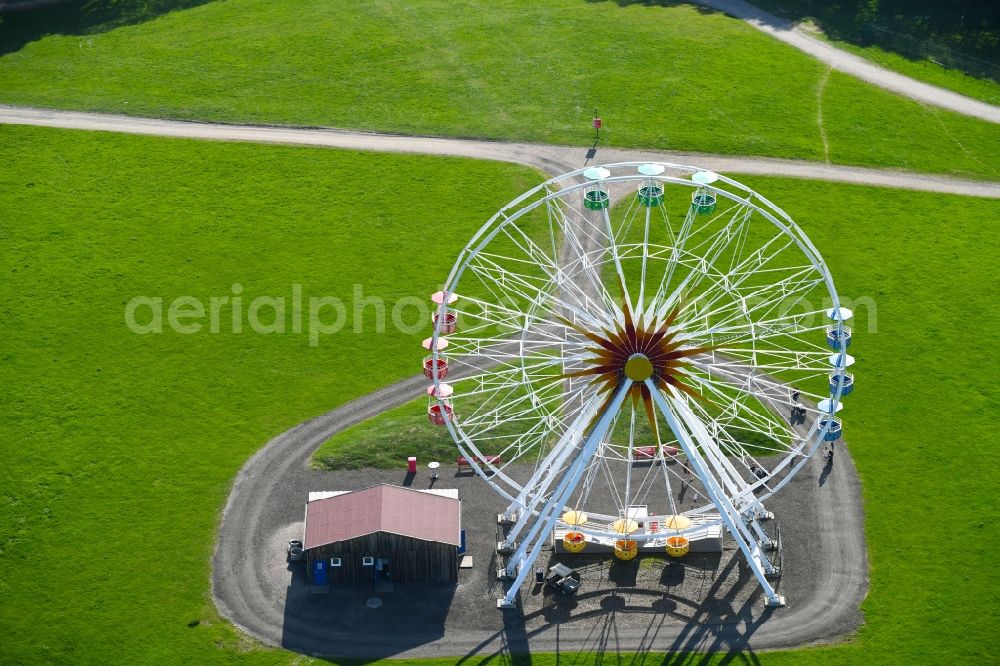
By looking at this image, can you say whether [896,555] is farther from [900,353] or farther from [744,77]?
[744,77]

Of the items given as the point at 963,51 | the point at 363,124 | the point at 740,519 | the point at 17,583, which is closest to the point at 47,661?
the point at 17,583

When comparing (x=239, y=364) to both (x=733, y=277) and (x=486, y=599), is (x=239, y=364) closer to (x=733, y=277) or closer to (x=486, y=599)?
(x=486, y=599)

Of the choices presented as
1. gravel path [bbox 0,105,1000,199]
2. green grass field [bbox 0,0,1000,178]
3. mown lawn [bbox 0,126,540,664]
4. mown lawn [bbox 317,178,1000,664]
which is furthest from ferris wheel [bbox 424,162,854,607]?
green grass field [bbox 0,0,1000,178]

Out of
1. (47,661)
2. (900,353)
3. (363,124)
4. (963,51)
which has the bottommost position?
(47,661)

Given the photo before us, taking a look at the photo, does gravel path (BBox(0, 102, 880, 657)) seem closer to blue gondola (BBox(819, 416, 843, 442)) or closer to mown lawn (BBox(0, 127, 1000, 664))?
mown lawn (BBox(0, 127, 1000, 664))

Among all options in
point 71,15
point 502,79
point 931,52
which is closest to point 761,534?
point 502,79

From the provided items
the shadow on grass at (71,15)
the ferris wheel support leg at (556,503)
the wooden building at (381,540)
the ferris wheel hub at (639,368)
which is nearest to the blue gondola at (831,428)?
the ferris wheel hub at (639,368)
